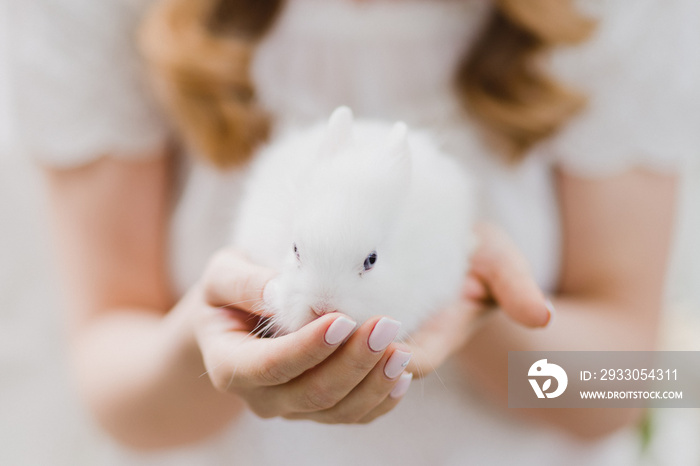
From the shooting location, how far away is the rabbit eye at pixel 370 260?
0.36m

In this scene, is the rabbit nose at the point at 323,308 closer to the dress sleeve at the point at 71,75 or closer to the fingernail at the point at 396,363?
the fingernail at the point at 396,363

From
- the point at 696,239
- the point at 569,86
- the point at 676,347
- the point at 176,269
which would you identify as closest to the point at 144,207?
the point at 176,269

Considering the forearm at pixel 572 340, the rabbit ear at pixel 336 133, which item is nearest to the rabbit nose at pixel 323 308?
the rabbit ear at pixel 336 133

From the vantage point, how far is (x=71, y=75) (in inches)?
28.9

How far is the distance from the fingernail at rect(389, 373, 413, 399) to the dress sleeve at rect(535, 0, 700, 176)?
1.58 ft

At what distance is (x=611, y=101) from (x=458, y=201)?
38 centimetres

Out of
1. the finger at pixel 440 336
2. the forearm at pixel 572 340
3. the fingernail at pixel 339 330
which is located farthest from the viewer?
the forearm at pixel 572 340

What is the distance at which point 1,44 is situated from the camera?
854 millimetres

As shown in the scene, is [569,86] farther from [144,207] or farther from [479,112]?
[144,207]

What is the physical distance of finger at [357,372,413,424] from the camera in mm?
385

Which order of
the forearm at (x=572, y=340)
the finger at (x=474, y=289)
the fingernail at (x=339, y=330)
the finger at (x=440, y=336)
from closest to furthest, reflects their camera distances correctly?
the fingernail at (x=339, y=330), the finger at (x=440, y=336), the finger at (x=474, y=289), the forearm at (x=572, y=340)

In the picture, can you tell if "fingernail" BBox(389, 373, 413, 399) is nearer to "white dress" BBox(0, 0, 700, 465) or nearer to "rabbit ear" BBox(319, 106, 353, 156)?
"rabbit ear" BBox(319, 106, 353, 156)

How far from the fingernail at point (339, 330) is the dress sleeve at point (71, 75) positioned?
1.83ft

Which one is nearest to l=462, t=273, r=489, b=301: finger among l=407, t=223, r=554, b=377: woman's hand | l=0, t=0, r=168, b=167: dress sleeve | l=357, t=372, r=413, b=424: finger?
l=407, t=223, r=554, b=377: woman's hand
